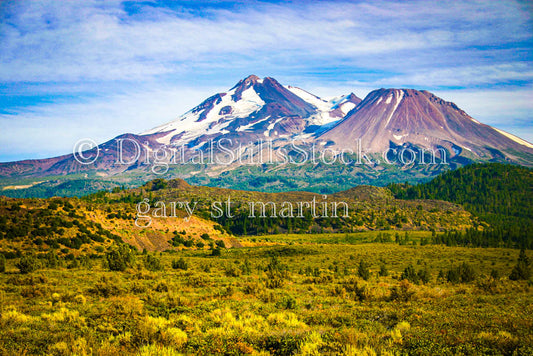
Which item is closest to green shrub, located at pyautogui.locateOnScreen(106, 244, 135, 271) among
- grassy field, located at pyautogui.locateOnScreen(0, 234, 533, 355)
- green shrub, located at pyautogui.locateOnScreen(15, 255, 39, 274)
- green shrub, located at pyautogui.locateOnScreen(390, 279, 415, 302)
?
green shrub, located at pyautogui.locateOnScreen(15, 255, 39, 274)

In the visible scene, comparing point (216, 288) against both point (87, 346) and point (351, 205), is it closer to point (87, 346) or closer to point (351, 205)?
point (87, 346)

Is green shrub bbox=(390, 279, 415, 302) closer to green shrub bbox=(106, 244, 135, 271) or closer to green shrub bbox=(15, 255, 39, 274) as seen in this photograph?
green shrub bbox=(106, 244, 135, 271)

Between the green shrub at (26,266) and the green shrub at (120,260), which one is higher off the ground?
the green shrub at (26,266)

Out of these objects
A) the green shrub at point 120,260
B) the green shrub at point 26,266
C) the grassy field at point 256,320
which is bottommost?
the green shrub at point 120,260

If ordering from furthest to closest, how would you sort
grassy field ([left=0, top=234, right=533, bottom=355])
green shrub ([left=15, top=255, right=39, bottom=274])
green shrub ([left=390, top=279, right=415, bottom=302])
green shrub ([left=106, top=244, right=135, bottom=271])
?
green shrub ([left=106, top=244, right=135, bottom=271]), green shrub ([left=15, top=255, right=39, bottom=274]), green shrub ([left=390, top=279, right=415, bottom=302]), grassy field ([left=0, top=234, right=533, bottom=355])

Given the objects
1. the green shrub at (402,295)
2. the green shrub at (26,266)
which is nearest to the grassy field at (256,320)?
the green shrub at (402,295)

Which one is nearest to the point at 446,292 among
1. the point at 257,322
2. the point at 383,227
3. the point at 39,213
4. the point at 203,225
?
the point at 257,322

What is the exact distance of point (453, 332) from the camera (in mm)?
9664

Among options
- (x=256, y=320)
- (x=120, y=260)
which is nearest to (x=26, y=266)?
(x=120, y=260)

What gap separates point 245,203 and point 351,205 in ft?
150

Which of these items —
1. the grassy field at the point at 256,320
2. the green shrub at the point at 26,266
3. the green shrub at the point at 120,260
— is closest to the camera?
the grassy field at the point at 256,320

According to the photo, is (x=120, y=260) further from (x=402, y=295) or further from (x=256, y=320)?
(x=402, y=295)

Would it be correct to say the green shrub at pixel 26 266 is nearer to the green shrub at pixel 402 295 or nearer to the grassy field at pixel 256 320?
the grassy field at pixel 256 320

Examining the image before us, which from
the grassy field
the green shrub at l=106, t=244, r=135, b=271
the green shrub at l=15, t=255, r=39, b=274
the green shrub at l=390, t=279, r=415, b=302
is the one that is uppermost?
the grassy field
